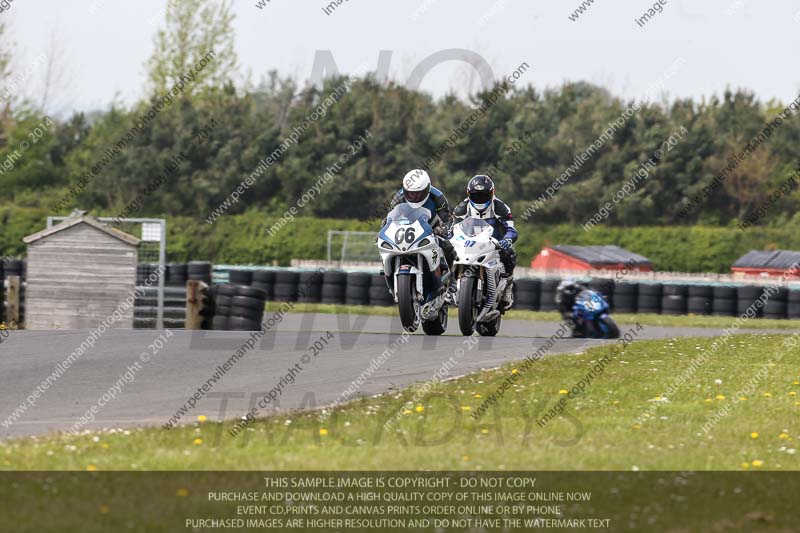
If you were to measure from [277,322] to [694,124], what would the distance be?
38881mm

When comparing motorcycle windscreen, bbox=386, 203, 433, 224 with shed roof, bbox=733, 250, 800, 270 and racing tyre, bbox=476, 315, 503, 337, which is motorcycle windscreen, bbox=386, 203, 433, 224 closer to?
racing tyre, bbox=476, 315, 503, 337

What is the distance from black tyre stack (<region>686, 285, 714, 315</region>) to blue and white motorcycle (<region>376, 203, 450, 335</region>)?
14588 mm

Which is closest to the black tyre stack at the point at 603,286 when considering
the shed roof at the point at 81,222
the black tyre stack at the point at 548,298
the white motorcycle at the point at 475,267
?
the black tyre stack at the point at 548,298

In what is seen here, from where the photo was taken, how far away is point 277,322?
865 inches

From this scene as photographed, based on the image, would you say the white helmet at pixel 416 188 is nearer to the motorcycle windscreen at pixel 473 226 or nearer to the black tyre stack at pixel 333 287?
the motorcycle windscreen at pixel 473 226

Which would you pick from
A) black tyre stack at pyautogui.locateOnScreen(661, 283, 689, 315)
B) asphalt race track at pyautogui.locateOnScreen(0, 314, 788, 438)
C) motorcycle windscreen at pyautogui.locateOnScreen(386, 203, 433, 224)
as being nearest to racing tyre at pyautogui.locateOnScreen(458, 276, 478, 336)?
asphalt race track at pyautogui.locateOnScreen(0, 314, 788, 438)

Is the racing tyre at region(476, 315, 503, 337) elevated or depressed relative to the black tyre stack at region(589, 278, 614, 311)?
depressed

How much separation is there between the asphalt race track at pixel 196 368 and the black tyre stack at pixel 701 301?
43.1ft

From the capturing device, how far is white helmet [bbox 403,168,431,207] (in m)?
14.0

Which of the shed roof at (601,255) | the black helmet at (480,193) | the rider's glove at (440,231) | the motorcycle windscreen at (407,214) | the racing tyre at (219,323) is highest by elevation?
the black helmet at (480,193)

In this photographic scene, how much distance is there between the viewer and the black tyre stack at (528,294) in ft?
90.7
